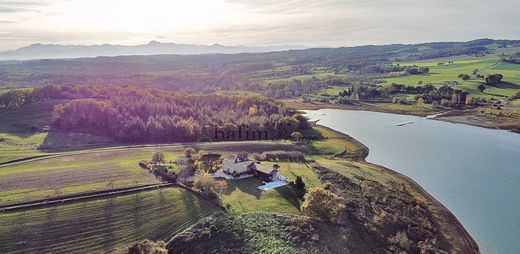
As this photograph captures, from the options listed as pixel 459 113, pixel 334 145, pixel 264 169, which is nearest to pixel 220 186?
pixel 264 169

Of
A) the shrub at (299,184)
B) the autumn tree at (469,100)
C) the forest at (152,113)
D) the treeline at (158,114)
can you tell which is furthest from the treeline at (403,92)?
the shrub at (299,184)

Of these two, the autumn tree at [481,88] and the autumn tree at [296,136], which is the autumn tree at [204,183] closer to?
the autumn tree at [296,136]

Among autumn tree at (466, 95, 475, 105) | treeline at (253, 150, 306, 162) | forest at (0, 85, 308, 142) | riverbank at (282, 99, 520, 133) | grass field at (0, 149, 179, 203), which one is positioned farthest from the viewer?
autumn tree at (466, 95, 475, 105)

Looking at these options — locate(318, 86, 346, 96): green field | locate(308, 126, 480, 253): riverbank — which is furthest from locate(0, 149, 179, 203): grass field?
locate(318, 86, 346, 96): green field

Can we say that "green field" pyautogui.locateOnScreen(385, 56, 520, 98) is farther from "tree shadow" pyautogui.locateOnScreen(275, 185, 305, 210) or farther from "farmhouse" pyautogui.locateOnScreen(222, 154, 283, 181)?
"tree shadow" pyautogui.locateOnScreen(275, 185, 305, 210)

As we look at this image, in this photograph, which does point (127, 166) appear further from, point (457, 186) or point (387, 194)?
point (457, 186)

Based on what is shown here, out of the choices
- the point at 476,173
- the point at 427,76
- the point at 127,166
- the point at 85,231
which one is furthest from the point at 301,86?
the point at 85,231

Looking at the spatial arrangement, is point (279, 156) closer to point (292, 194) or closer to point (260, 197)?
point (292, 194)
